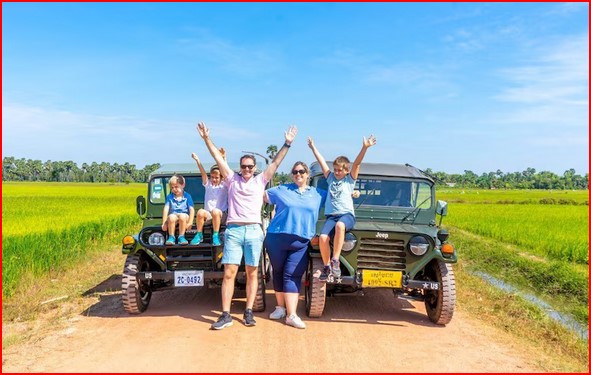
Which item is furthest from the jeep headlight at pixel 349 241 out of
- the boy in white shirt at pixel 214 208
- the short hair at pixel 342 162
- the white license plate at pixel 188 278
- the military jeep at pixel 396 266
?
the white license plate at pixel 188 278

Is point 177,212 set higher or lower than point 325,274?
higher

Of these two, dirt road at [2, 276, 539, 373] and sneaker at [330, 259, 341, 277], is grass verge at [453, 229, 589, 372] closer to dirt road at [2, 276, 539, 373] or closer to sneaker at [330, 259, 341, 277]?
dirt road at [2, 276, 539, 373]

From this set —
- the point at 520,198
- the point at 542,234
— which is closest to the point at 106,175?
the point at 520,198

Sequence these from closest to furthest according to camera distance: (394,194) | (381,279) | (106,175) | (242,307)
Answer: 1. (381,279)
2. (242,307)
3. (394,194)
4. (106,175)

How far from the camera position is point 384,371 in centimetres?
503

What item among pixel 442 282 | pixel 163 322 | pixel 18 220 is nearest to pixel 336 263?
pixel 442 282

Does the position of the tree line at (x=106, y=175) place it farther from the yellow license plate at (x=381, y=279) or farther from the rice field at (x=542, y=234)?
the yellow license plate at (x=381, y=279)

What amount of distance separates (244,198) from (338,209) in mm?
1219

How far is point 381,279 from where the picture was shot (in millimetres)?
6688

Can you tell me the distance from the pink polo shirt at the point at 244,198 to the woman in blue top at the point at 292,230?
21 cm

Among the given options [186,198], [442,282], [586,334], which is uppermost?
[186,198]

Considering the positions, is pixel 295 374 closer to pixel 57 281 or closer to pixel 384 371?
pixel 384 371

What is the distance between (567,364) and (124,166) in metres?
151

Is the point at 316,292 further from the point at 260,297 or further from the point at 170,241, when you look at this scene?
the point at 170,241
